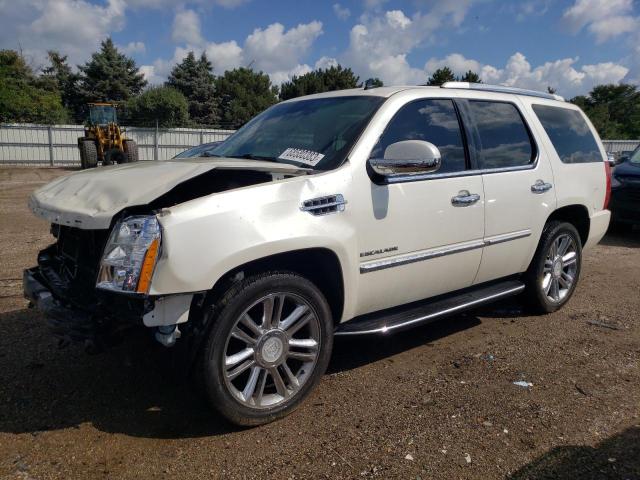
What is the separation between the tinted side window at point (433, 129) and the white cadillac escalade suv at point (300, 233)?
0.5 inches

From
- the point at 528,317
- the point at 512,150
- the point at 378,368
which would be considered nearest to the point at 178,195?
the point at 378,368

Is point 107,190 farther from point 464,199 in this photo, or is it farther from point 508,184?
point 508,184

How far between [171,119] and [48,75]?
91.2 ft

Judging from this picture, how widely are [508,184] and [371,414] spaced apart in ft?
6.80

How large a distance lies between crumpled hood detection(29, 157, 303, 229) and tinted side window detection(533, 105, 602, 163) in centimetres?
266

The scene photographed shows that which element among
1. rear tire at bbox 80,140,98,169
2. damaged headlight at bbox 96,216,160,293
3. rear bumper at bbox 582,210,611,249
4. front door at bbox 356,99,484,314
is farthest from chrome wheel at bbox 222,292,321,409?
rear tire at bbox 80,140,98,169

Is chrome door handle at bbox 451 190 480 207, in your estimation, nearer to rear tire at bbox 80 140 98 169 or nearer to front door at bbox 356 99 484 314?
front door at bbox 356 99 484 314

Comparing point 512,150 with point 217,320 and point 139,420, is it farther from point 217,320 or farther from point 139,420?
point 139,420

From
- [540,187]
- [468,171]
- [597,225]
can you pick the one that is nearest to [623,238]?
[597,225]

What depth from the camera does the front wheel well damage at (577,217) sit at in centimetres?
463

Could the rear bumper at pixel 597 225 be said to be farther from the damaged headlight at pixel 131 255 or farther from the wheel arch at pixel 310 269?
the damaged headlight at pixel 131 255

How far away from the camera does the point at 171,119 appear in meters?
30.8

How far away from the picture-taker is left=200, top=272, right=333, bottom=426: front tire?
258 cm

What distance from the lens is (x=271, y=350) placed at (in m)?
2.83
